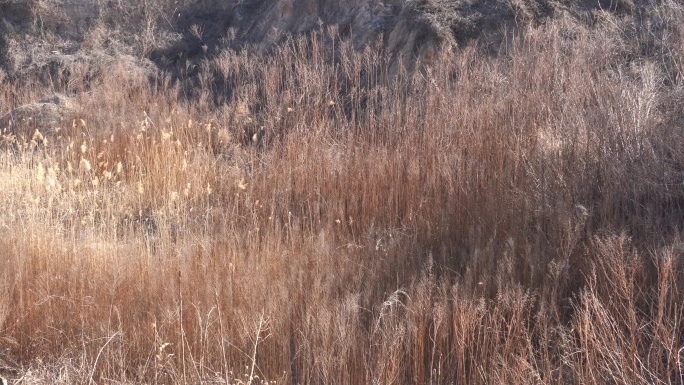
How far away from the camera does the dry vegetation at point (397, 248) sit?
3859 millimetres

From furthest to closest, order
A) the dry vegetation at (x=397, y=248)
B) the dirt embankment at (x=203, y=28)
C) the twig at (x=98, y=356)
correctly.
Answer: the dirt embankment at (x=203, y=28), the twig at (x=98, y=356), the dry vegetation at (x=397, y=248)

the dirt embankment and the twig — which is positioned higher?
→ the dirt embankment

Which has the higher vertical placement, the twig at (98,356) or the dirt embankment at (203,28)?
the dirt embankment at (203,28)

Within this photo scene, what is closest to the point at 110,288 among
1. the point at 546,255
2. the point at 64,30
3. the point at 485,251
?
the point at 485,251

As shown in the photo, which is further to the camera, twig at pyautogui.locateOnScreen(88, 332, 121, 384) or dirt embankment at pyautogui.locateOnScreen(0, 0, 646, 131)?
dirt embankment at pyautogui.locateOnScreen(0, 0, 646, 131)

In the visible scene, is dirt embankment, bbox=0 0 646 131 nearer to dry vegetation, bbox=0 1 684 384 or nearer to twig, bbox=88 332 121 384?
dry vegetation, bbox=0 1 684 384

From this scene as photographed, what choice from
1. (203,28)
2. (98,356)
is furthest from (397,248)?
(203,28)

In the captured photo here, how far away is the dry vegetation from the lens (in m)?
3.86

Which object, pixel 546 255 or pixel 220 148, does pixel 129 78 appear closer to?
pixel 220 148

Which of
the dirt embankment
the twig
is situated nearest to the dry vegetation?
the twig

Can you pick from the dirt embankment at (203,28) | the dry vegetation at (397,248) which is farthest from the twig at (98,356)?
the dirt embankment at (203,28)

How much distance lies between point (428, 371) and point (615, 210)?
5.37 feet

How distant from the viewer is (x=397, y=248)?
5148mm

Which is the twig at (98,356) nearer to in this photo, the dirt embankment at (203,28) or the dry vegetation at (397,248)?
the dry vegetation at (397,248)
